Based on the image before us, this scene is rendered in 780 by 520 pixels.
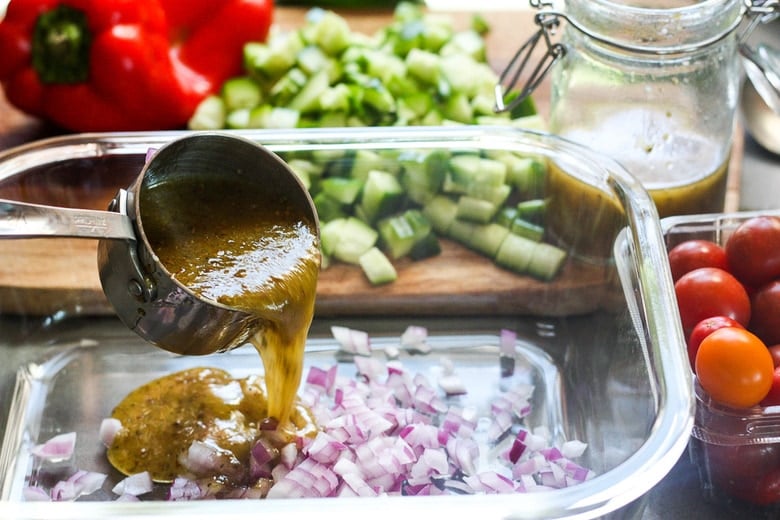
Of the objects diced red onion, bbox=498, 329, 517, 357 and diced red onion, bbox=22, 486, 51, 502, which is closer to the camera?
diced red onion, bbox=22, 486, 51, 502

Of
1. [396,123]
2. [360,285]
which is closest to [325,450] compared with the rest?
[360,285]

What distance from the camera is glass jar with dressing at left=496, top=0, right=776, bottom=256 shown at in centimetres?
181

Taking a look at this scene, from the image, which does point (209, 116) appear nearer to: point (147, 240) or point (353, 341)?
point (353, 341)

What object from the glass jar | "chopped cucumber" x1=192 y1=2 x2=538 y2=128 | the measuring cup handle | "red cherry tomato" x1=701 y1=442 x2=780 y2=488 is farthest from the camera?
"chopped cucumber" x1=192 y1=2 x2=538 y2=128

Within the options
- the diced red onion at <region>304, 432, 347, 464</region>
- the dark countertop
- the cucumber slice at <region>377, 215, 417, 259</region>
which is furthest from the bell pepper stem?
the diced red onion at <region>304, 432, 347, 464</region>

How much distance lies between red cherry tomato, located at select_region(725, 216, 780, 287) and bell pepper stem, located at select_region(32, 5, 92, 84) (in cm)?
142

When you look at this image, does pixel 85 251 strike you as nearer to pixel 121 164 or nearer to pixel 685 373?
pixel 121 164

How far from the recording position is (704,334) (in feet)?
5.18

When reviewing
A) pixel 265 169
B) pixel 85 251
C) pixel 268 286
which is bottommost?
pixel 85 251

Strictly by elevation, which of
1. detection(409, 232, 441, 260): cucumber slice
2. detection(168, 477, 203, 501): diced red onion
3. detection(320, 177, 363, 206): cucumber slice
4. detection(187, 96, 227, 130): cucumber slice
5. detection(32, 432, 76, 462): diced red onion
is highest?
detection(320, 177, 363, 206): cucumber slice

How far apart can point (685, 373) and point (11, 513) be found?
2.86 ft

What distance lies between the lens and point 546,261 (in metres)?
1.99

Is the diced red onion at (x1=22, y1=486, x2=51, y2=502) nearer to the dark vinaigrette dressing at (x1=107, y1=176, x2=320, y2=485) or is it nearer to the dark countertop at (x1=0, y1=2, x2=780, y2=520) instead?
the dark vinaigrette dressing at (x1=107, y1=176, x2=320, y2=485)

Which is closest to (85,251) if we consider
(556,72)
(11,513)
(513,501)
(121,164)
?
(121,164)
